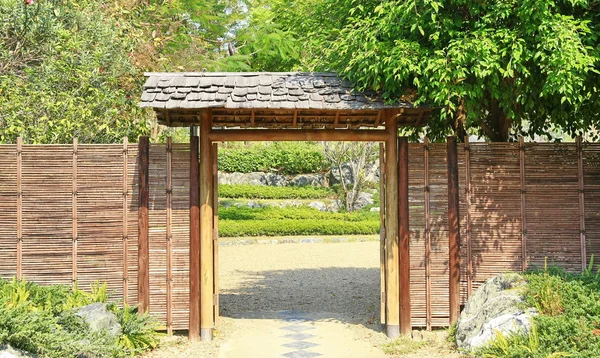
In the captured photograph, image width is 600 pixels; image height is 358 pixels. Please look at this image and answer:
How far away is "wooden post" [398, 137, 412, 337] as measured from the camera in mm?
7793

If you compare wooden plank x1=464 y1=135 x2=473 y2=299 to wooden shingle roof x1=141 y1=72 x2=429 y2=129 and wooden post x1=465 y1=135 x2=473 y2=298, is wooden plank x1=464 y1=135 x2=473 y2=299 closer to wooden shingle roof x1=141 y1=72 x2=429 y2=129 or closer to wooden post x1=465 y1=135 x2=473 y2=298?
wooden post x1=465 y1=135 x2=473 y2=298

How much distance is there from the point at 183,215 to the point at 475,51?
3761 mm

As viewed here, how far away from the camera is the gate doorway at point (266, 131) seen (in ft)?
23.8

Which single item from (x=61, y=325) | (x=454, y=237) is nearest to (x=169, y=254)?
(x=61, y=325)

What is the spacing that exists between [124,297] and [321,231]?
44.3 ft

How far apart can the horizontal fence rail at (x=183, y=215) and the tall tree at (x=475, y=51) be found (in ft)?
2.52

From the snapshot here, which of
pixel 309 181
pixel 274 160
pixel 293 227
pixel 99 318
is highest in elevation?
pixel 274 160

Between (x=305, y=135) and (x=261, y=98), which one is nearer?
(x=261, y=98)

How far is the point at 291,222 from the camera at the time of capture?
20.8 m

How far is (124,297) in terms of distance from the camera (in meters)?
7.72

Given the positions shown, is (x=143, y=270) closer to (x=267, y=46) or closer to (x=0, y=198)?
(x=0, y=198)

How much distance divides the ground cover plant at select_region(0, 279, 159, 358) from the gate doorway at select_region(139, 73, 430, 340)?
0.54 metres

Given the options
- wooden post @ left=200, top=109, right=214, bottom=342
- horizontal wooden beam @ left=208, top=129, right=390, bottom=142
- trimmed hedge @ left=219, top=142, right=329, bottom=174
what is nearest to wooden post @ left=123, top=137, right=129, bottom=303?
wooden post @ left=200, top=109, right=214, bottom=342

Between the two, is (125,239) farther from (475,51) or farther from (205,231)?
(475,51)
